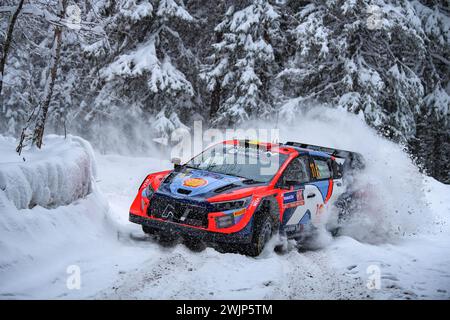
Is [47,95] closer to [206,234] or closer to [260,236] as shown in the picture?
[206,234]

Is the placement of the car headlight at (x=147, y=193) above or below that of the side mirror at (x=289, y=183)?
below

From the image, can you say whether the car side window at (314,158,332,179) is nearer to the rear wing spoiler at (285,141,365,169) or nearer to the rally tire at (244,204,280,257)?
the rear wing spoiler at (285,141,365,169)

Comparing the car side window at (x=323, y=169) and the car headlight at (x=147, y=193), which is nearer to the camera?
the car headlight at (x=147, y=193)

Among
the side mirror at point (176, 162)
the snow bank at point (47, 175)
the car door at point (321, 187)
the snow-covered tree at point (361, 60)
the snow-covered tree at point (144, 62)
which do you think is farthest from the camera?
the snow-covered tree at point (144, 62)

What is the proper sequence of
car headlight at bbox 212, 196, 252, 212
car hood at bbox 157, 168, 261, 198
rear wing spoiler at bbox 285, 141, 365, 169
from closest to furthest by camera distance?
car headlight at bbox 212, 196, 252, 212 < car hood at bbox 157, 168, 261, 198 < rear wing spoiler at bbox 285, 141, 365, 169

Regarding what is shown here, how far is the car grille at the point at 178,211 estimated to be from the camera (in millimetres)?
7234

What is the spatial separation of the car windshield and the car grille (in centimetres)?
115

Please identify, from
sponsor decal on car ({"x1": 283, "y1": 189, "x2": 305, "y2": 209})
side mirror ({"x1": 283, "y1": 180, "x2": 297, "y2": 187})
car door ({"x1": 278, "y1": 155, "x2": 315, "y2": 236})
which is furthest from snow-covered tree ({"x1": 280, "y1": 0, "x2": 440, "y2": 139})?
side mirror ({"x1": 283, "y1": 180, "x2": 297, "y2": 187})

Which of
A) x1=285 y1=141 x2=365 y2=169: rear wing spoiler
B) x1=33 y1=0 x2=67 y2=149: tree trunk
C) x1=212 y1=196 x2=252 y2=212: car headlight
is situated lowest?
x1=212 y1=196 x2=252 y2=212: car headlight

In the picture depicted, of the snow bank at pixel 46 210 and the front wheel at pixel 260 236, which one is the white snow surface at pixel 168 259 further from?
the front wheel at pixel 260 236

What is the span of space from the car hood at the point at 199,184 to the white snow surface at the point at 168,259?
78 cm

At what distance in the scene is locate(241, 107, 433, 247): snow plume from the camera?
10086mm

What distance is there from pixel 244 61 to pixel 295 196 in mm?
12356

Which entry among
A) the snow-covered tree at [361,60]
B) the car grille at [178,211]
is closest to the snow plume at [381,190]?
the snow-covered tree at [361,60]
